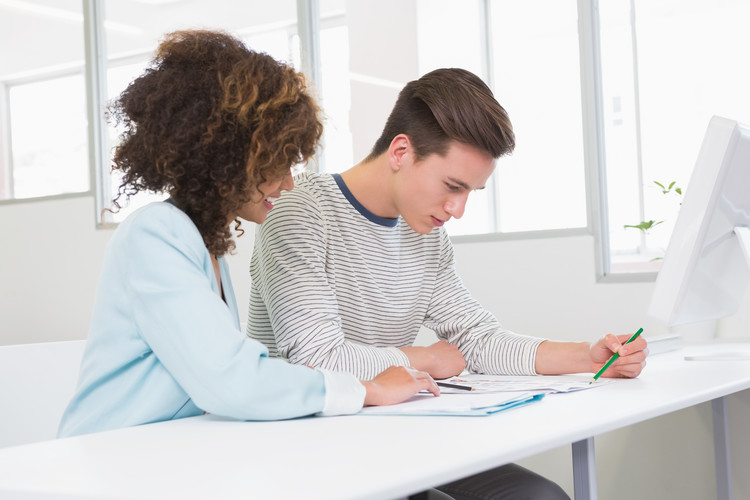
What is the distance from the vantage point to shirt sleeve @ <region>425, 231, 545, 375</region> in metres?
1.56

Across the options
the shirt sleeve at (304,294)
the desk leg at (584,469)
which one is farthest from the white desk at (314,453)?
the shirt sleeve at (304,294)

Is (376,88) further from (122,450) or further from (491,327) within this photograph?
(122,450)

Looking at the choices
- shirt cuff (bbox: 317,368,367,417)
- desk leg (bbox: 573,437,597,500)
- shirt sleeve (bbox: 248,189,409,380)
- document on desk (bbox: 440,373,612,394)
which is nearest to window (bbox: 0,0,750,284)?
shirt sleeve (bbox: 248,189,409,380)

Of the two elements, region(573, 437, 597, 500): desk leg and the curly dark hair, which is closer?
region(573, 437, 597, 500): desk leg

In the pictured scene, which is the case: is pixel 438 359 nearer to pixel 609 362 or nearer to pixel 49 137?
pixel 609 362

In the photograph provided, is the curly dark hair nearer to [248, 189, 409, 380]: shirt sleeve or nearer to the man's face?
[248, 189, 409, 380]: shirt sleeve

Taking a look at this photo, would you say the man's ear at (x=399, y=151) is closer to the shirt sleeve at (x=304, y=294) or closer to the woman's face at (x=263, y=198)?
the shirt sleeve at (x=304, y=294)

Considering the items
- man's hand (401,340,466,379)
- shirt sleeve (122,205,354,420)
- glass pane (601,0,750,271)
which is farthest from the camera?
glass pane (601,0,750,271)

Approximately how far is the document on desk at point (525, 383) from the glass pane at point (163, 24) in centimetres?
211

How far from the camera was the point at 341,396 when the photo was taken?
1.04 m

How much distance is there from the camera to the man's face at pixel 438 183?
58.7 inches

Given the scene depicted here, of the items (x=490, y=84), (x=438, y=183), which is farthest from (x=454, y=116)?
(x=490, y=84)

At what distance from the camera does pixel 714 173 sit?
140 centimetres

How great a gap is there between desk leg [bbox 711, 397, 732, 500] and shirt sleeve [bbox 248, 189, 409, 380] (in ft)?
2.49
